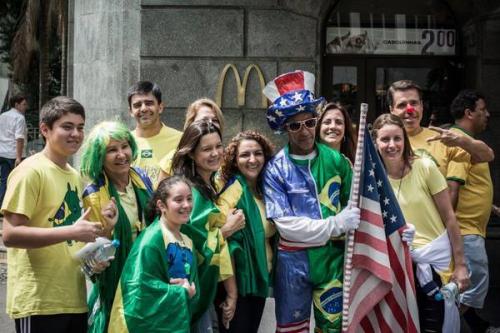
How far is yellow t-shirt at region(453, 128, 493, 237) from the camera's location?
741 centimetres

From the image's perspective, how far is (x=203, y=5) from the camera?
915 centimetres

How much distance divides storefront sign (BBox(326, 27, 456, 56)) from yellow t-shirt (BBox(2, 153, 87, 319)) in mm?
5358

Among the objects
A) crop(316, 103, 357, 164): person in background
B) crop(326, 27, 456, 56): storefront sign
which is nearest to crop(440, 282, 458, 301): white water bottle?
crop(316, 103, 357, 164): person in background

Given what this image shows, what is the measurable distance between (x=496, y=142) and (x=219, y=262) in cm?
508

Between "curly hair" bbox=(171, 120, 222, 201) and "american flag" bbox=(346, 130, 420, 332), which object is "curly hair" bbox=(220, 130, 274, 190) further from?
"american flag" bbox=(346, 130, 420, 332)

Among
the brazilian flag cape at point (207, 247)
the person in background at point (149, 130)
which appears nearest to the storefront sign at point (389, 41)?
the person in background at point (149, 130)

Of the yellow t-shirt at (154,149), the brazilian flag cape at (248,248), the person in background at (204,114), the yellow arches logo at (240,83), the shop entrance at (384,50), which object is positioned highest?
the shop entrance at (384,50)

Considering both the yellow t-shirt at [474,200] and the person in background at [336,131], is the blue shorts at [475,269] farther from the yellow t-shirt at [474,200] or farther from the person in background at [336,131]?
the person in background at [336,131]

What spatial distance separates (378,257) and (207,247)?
3.62ft

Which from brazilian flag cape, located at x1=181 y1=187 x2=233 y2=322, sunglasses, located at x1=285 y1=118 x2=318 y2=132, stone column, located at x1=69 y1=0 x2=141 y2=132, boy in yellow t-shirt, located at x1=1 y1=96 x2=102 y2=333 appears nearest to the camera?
boy in yellow t-shirt, located at x1=1 y1=96 x2=102 y2=333

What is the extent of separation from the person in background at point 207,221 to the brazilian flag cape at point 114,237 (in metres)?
0.31

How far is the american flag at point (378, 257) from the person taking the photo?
557 cm

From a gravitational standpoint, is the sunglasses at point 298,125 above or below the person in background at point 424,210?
above

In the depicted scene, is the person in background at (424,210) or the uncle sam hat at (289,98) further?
the person in background at (424,210)
